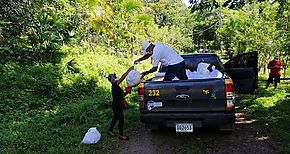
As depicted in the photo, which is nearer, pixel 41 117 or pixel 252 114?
pixel 41 117

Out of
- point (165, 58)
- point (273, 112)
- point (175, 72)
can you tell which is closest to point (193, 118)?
point (175, 72)

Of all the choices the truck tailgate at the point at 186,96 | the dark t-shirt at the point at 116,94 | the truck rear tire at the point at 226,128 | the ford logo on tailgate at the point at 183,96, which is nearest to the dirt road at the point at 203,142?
the truck rear tire at the point at 226,128

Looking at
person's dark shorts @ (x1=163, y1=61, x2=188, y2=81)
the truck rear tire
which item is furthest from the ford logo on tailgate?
the truck rear tire

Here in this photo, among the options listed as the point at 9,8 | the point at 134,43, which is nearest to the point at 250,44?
→ the point at 134,43

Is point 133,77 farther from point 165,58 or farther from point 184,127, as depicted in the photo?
point 184,127

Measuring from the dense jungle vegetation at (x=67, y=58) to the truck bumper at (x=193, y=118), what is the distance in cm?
101

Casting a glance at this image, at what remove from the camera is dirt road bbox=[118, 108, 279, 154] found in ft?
16.4

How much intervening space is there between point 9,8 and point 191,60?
19.8ft

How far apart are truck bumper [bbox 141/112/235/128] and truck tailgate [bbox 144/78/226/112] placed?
0.09m

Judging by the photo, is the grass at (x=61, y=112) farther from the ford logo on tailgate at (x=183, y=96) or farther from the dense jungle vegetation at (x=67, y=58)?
the ford logo on tailgate at (x=183, y=96)

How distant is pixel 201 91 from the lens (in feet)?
16.2

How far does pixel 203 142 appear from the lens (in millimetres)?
5430

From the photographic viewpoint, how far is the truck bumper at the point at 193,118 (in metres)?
4.88

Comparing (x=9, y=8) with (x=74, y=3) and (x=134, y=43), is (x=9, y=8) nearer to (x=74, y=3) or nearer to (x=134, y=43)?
(x=74, y=3)
